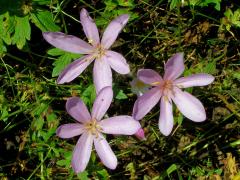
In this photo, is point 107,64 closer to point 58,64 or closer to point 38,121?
point 58,64

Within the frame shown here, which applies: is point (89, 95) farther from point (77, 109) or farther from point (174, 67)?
point (174, 67)

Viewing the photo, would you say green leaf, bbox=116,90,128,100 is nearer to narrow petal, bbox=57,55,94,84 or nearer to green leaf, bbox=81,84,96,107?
green leaf, bbox=81,84,96,107

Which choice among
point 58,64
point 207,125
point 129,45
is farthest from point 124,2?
point 207,125

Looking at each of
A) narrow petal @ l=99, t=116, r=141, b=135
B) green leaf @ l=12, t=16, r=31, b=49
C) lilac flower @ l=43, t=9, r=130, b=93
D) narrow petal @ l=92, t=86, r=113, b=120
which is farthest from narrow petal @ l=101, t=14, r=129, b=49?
green leaf @ l=12, t=16, r=31, b=49

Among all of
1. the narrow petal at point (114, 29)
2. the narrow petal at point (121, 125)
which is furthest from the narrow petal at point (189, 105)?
the narrow petal at point (114, 29)

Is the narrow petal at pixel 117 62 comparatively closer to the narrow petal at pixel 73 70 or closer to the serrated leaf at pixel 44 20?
the narrow petal at pixel 73 70
